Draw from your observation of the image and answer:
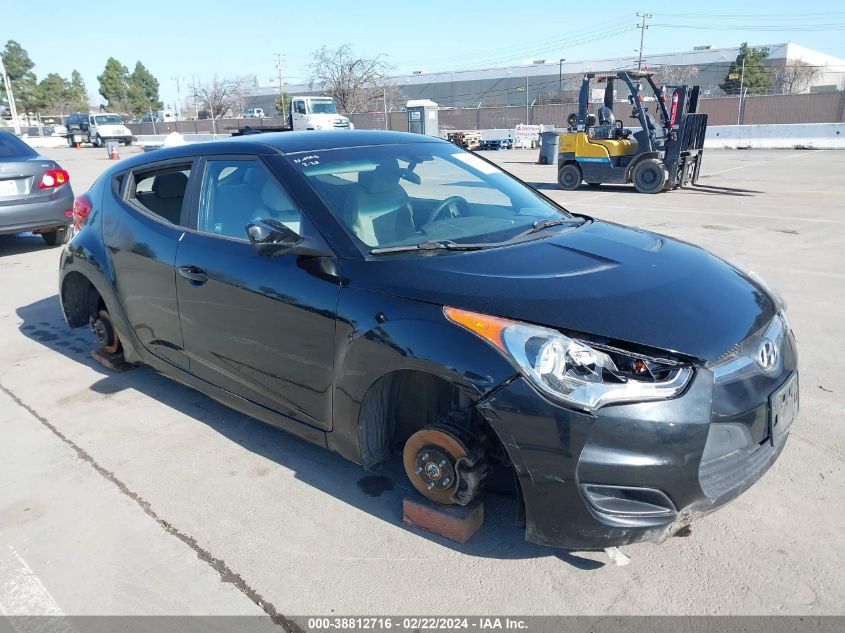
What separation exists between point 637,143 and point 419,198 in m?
12.4

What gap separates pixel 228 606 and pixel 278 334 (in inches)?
47.4

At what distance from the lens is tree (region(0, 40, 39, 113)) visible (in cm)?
8375

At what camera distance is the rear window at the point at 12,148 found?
27.9ft

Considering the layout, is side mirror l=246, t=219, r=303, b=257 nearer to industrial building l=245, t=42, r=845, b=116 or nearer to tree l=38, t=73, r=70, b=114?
industrial building l=245, t=42, r=845, b=116

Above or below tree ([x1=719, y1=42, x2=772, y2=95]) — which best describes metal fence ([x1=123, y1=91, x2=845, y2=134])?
below

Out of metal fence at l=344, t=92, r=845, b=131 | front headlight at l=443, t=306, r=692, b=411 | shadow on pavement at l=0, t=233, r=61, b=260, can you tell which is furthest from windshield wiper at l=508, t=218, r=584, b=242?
metal fence at l=344, t=92, r=845, b=131

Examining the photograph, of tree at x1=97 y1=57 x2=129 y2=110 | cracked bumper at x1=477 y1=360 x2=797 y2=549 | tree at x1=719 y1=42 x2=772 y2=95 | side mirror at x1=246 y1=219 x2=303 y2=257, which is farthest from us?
tree at x1=97 y1=57 x2=129 y2=110

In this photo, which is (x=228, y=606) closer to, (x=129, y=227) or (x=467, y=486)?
(x=467, y=486)

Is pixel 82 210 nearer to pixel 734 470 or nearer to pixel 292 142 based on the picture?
pixel 292 142

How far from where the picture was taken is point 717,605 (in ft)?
7.70

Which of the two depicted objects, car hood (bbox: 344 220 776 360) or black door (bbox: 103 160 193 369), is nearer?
car hood (bbox: 344 220 776 360)

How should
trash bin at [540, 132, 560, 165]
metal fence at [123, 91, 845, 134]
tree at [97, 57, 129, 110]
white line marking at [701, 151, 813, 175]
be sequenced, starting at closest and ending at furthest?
white line marking at [701, 151, 813, 175] → trash bin at [540, 132, 560, 165] → metal fence at [123, 91, 845, 134] → tree at [97, 57, 129, 110]

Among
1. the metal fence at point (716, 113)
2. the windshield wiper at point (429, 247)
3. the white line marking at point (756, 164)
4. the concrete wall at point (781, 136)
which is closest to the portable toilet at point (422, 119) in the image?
the metal fence at point (716, 113)

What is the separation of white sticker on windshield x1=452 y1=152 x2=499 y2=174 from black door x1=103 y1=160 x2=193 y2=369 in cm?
165
